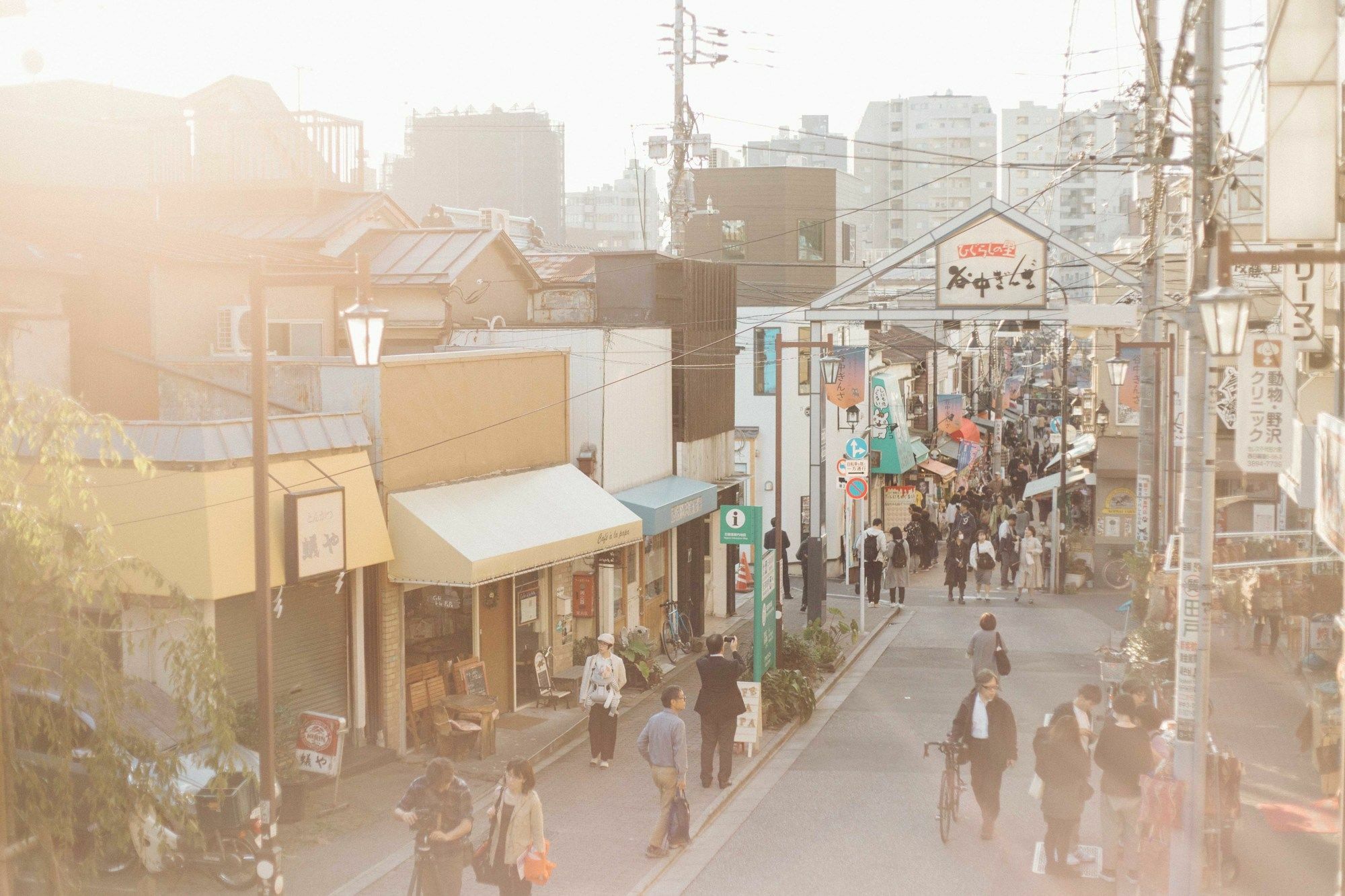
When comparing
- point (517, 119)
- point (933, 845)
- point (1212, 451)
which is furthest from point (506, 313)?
point (517, 119)

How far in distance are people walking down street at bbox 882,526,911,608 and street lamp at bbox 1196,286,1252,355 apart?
821 inches

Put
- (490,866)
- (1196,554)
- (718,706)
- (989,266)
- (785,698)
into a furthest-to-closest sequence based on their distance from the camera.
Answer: (989,266)
(785,698)
(718,706)
(1196,554)
(490,866)

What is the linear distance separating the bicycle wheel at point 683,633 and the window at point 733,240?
1054 inches

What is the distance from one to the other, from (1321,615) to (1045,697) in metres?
4.33

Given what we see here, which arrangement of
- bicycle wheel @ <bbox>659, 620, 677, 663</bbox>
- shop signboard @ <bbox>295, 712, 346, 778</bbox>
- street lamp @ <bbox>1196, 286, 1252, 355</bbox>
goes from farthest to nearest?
bicycle wheel @ <bbox>659, 620, 677, 663</bbox> → shop signboard @ <bbox>295, 712, 346, 778</bbox> → street lamp @ <bbox>1196, 286, 1252, 355</bbox>

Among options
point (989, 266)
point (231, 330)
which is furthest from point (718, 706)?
point (989, 266)

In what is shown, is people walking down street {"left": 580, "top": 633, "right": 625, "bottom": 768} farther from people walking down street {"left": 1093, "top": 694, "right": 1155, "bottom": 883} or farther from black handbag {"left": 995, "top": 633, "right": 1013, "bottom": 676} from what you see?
people walking down street {"left": 1093, "top": 694, "right": 1155, "bottom": 883}

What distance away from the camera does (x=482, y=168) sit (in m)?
75.6

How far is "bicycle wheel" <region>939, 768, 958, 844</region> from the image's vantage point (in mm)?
12047

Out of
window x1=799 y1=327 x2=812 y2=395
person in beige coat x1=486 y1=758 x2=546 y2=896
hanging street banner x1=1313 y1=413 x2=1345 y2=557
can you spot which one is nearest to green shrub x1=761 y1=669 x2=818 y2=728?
hanging street banner x1=1313 y1=413 x2=1345 y2=557

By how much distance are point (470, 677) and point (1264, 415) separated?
9871 mm

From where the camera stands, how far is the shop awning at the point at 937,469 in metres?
44.5

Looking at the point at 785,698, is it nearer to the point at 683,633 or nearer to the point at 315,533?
the point at 683,633

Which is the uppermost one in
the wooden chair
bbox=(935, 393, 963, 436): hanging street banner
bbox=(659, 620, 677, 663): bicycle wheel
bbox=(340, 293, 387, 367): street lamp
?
bbox=(340, 293, 387, 367): street lamp
